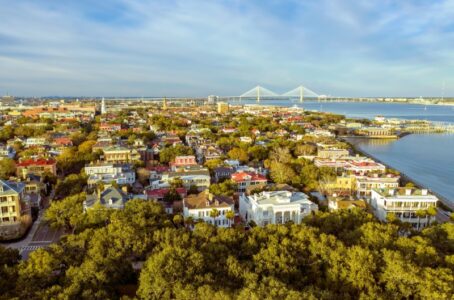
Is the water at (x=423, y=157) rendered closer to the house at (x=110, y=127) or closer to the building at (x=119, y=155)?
the building at (x=119, y=155)

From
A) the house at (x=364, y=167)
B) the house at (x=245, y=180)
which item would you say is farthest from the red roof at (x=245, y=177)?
the house at (x=364, y=167)

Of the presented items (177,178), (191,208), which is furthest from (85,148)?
(191,208)

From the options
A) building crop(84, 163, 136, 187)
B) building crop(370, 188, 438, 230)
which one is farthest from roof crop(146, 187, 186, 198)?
building crop(370, 188, 438, 230)

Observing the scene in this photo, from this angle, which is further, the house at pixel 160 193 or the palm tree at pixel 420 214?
the house at pixel 160 193

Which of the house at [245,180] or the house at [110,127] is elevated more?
the house at [110,127]

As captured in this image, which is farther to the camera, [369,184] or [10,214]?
[369,184]

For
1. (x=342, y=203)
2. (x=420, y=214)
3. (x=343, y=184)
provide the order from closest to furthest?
(x=420, y=214) < (x=342, y=203) < (x=343, y=184)

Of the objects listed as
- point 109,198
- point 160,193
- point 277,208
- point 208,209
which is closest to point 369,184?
point 277,208

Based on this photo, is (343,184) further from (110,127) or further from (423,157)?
(110,127)
